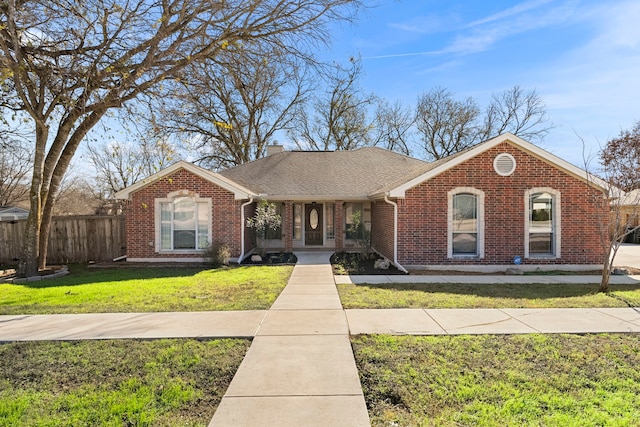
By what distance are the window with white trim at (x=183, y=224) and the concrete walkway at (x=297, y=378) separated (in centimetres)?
759

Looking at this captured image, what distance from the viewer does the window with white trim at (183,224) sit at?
13445 mm

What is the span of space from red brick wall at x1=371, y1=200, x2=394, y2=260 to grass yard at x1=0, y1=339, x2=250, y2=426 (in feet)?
28.0

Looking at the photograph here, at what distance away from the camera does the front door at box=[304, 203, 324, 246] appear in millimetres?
17531

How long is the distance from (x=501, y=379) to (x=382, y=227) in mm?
10535

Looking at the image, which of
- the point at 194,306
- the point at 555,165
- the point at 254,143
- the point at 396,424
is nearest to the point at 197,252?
the point at 194,306

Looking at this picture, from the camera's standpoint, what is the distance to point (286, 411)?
11.1 ft

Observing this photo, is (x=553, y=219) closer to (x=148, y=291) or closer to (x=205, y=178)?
(x=205, y=178)

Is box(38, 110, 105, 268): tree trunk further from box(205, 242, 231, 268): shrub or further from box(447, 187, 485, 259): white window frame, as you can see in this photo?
box(447, 187, 485, 259): white window frame

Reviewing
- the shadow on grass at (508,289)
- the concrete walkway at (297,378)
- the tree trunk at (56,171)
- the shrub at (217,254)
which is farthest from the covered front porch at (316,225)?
the concrete walkway at (297,378)

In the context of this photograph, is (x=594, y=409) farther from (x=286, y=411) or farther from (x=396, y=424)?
(x=286, y=411)

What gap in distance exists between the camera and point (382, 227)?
14.5m

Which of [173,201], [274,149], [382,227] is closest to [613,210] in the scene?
[382,227]

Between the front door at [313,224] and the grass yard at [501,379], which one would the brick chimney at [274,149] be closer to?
the front door at [313,224]

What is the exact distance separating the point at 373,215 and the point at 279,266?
5825 millimetres
